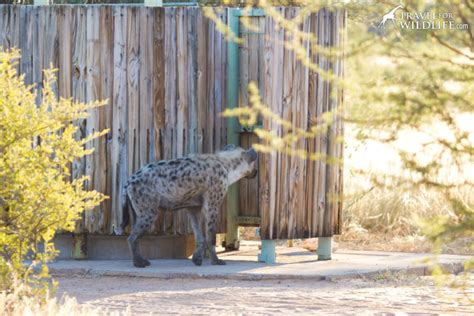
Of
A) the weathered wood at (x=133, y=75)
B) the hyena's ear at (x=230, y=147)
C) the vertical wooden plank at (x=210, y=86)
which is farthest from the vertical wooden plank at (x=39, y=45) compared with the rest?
the hyena's ear at (x=230, y=147)

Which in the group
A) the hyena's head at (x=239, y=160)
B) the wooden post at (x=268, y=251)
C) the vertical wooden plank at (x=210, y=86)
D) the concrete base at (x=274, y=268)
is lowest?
the concrete base at (x=274, y=268)

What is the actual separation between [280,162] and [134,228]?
1588 millimetres

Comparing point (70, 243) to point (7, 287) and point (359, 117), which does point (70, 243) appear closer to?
point (7, 287)

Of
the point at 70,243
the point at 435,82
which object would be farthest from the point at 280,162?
the point at 435,82

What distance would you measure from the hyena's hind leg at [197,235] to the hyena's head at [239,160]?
500 mm

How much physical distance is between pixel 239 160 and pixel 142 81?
49.7 inches

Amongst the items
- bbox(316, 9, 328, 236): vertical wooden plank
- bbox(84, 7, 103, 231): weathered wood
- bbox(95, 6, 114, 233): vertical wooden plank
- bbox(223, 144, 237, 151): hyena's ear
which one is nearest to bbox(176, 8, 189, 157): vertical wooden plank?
bbox(223, 144, 237, 151): hyena's ear

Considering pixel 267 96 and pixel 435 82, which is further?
pixel 267 96

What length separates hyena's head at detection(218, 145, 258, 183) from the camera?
10.4 meters

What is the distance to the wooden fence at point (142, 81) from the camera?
10.5 m

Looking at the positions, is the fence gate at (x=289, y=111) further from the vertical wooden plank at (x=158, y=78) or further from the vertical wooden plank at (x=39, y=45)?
the vertical wooden plank at (x=39, y=45)

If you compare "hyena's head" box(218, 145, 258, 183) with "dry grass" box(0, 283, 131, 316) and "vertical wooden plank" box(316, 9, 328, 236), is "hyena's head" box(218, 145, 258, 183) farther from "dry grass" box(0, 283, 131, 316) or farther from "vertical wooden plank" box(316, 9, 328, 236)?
"dry grass" box(0, 283, 131, 316)

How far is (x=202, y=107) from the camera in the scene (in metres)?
10.6

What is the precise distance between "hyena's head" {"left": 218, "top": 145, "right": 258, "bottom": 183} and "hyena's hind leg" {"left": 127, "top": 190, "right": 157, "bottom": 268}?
35.1 inches
